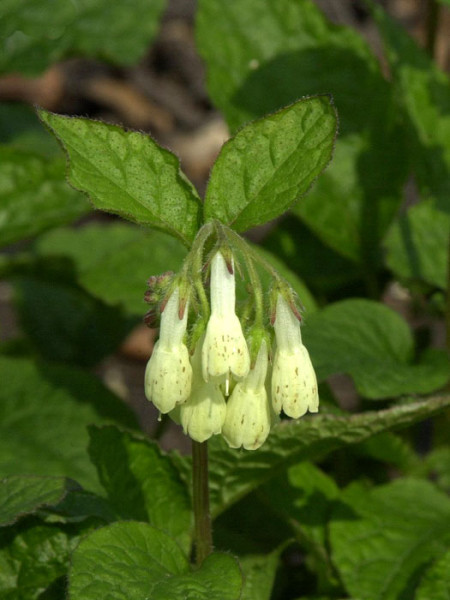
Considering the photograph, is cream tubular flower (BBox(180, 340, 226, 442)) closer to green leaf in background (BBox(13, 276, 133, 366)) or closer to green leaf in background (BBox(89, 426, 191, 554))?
green leaf in background (BBox(89, 426, 191, 554))

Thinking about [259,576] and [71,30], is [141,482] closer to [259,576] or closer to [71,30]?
[259,576]

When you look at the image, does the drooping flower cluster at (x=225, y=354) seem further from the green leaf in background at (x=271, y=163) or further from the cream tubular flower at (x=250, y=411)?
the green leaf in background at (x=271, y=163)

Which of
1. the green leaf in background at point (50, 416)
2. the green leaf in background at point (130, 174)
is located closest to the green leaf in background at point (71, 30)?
the green leaf in background at point (50, 416)

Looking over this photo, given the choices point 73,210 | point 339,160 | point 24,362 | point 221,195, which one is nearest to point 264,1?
point 339,160

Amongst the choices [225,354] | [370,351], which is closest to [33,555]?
[225,354]

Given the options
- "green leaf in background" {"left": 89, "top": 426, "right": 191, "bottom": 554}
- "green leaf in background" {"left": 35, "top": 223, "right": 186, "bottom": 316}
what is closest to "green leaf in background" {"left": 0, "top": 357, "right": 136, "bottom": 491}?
"green leaf in background" {"left": 35, "top": 223, "right": 186, "bottom": 316}
